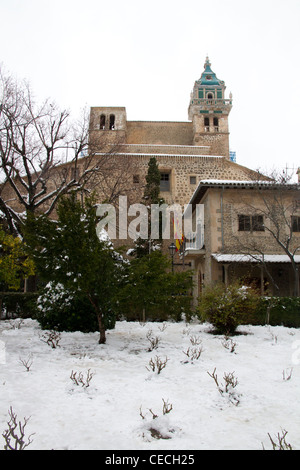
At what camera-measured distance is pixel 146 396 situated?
16.2 ft

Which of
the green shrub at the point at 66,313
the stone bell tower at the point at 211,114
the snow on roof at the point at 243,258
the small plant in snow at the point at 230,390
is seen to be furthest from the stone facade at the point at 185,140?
the small plant in snow at the point at 230,390

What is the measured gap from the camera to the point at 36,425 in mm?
3912

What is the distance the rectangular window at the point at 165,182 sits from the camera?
3400cm

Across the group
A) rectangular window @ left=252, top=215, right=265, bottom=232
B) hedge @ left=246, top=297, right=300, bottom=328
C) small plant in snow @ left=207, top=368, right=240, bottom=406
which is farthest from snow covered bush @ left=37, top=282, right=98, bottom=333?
rectangular window @ left=252, top=215, right=265, bottom=232

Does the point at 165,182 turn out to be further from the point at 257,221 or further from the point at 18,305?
the point at 18,305

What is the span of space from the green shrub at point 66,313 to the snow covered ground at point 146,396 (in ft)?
3.39

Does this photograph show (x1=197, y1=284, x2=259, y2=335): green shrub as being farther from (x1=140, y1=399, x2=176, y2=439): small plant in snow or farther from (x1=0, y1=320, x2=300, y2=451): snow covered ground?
(x1=140, y1=399, x2=176, y2=439): small plant in snow

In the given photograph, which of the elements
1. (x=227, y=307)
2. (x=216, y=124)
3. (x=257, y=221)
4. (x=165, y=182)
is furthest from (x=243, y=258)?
(x=216, y=124)

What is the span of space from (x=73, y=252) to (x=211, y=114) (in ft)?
117

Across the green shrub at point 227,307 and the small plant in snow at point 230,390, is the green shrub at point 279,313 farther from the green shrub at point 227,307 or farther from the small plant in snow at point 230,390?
the small plant in snow at point 230,390

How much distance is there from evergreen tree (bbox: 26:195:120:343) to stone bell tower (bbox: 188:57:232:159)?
3176cm
